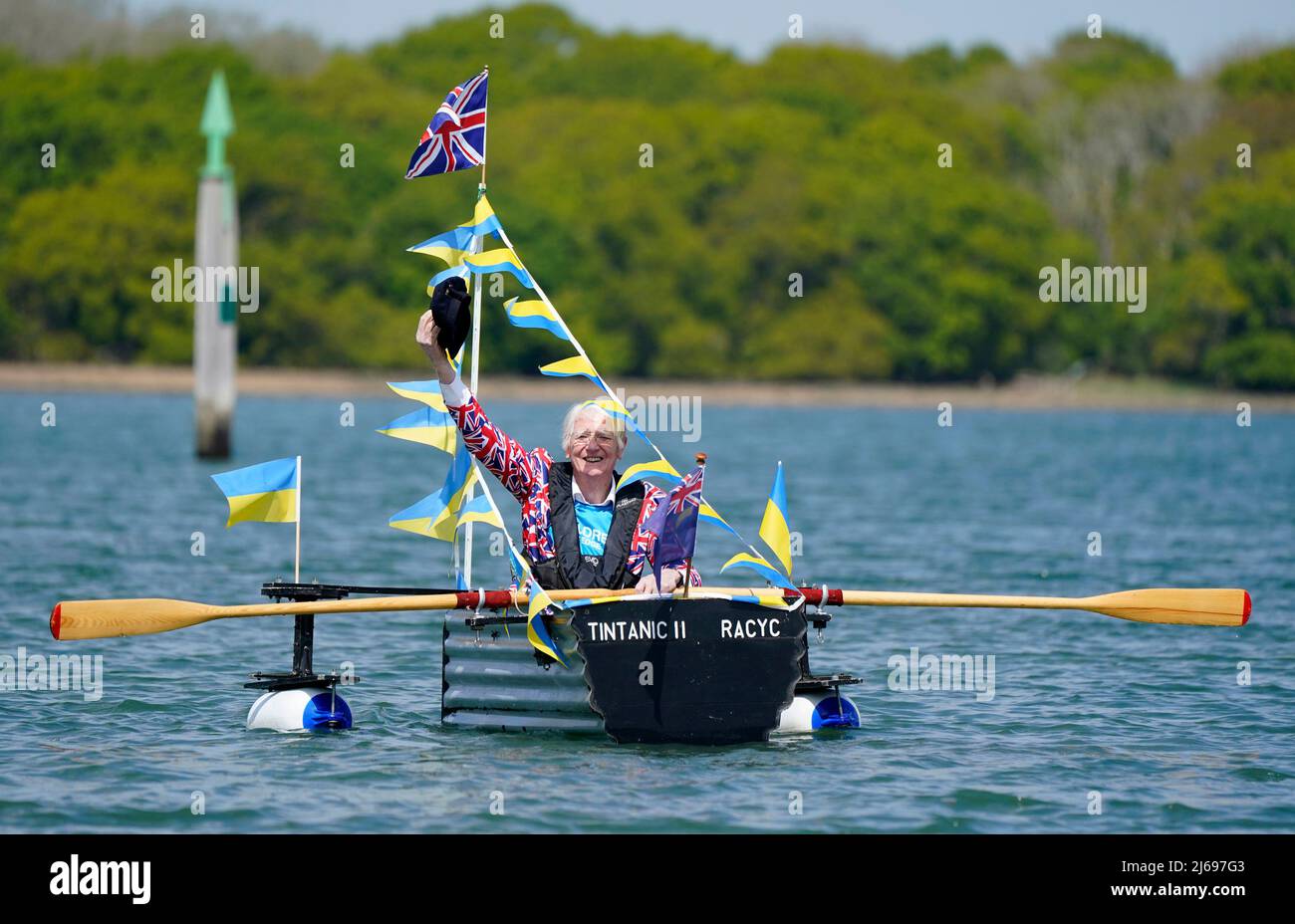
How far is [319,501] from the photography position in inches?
1444

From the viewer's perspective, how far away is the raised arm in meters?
12.6

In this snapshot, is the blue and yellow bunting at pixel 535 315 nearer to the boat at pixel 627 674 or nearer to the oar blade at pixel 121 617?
the boat at pixel 627 674

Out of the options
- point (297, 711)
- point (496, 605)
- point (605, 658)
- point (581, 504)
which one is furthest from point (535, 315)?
point (297, 711)

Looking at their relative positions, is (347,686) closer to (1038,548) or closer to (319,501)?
(1038,548)

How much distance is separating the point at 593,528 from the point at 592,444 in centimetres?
57

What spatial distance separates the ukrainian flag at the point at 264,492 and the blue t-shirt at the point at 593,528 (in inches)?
73.4

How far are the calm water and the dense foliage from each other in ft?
189

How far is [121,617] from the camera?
13.5m

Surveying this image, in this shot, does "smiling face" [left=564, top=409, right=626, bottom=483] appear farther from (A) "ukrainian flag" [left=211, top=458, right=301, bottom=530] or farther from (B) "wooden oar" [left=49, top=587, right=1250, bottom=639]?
(A) "ukrainian flag" [left=211, top=458, right=301, bottom=530]

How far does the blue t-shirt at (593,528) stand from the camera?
43.7 feet

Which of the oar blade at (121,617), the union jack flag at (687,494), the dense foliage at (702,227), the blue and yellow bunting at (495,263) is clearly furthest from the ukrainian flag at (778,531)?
the dense foliage at (702,227)
